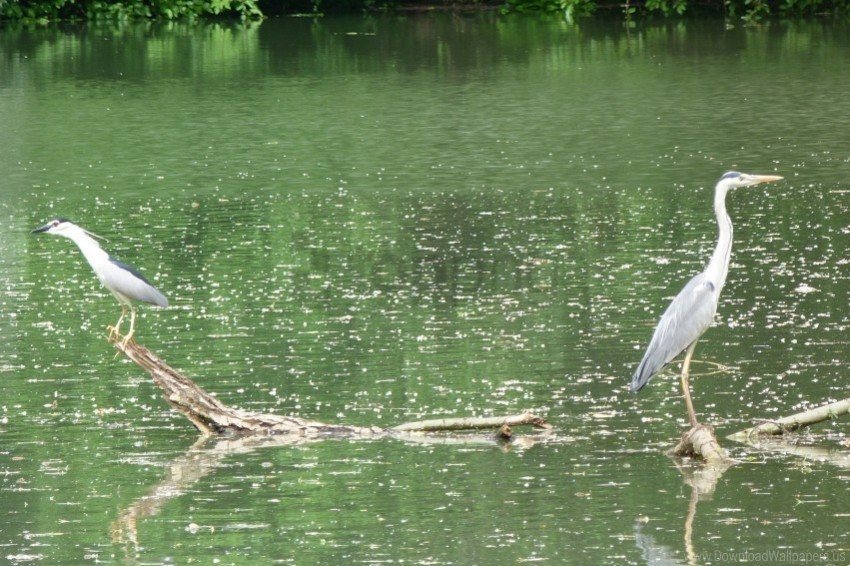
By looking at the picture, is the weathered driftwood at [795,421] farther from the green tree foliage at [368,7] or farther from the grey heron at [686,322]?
the green tree foliage at [368,7]

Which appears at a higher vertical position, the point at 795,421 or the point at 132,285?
the point at 132,285

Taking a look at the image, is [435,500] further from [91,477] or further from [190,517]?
[91,477]

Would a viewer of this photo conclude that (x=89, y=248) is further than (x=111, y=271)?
Yes

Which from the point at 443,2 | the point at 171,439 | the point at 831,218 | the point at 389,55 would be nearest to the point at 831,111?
the point at 831,218

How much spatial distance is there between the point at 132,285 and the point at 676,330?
136 inches

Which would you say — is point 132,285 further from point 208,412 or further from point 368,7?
point 368,7

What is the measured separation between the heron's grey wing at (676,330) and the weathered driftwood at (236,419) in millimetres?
716

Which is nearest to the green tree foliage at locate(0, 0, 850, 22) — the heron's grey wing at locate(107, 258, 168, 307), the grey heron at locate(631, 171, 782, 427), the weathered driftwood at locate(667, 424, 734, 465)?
the heron's grey wing at locate(107, 258, 168, 307)

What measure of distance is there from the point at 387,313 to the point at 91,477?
4.33 meters

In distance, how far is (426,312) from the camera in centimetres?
1303

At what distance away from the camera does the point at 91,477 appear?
9.07 m

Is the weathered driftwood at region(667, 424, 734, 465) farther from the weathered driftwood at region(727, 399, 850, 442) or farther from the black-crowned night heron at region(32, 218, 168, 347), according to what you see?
the black-crowned night heron at region(32, 218, 168, 347)

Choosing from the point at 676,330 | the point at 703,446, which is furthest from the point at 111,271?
the point at 703,446

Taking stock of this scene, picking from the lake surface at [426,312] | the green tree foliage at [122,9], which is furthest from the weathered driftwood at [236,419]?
the green tree foliage at [122,9]
